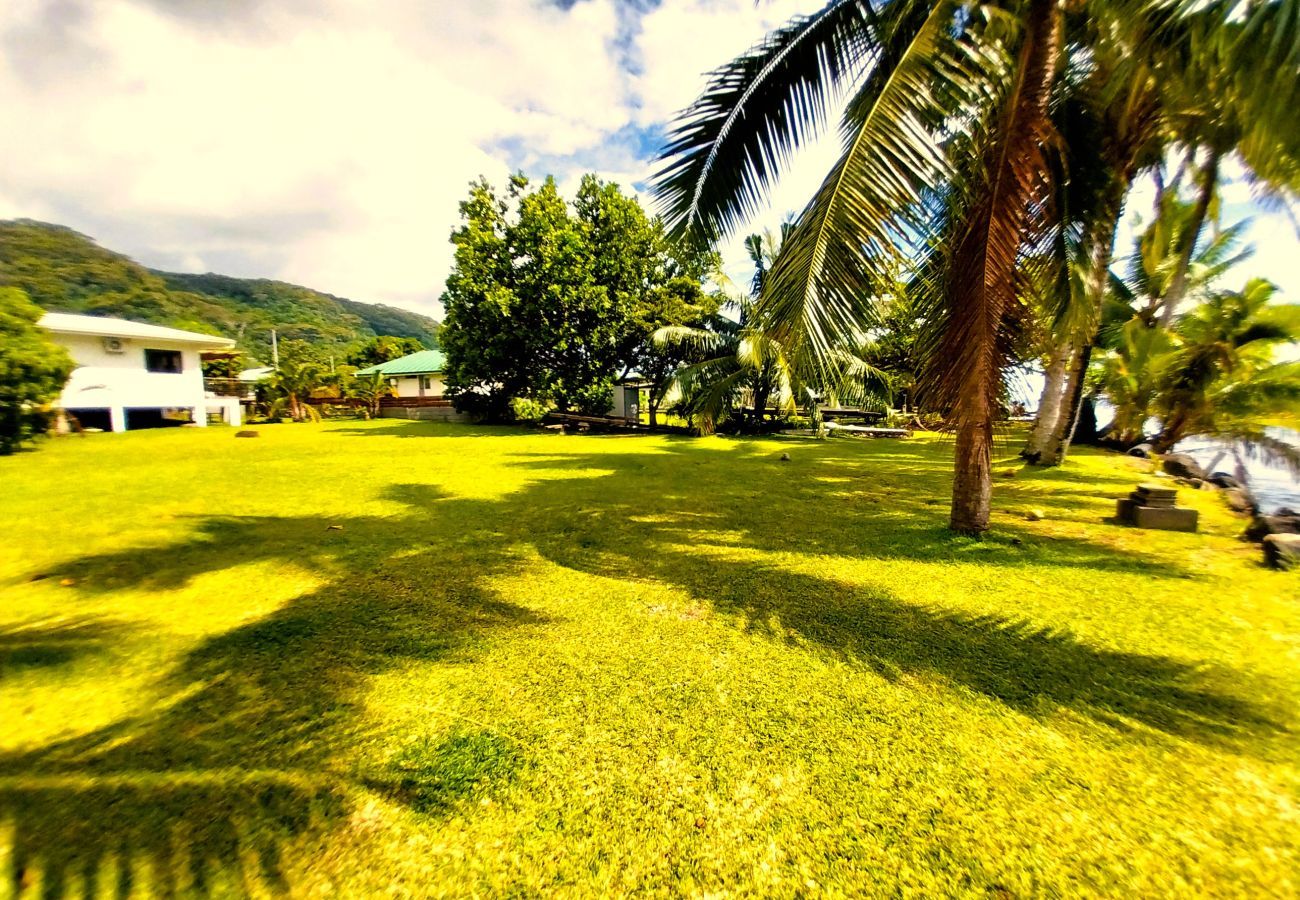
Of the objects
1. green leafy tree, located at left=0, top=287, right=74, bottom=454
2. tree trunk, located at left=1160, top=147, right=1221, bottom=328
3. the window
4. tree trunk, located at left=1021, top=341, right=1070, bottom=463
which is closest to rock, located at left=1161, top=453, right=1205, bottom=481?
tree trunk, located at left=1021, top=341, right=1070, bottom=463

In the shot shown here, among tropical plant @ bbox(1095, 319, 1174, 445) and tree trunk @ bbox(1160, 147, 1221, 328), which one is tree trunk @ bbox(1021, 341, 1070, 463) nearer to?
tree trunk @ bbox(1160, 147, 1221, 328)

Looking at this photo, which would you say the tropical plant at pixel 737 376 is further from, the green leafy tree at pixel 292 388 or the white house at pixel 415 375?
the white house at pixel 415 375

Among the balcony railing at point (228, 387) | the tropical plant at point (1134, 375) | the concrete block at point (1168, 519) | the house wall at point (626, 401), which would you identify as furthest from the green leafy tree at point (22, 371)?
the tropical plant at point (1134, 375)

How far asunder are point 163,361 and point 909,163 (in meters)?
28.2

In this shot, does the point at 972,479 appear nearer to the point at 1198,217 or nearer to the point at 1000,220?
the point at 1000,220

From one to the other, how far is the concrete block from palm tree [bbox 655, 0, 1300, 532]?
2.59 meters

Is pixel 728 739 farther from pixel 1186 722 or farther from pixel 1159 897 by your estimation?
pixel 1186 722

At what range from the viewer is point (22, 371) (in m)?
11.6

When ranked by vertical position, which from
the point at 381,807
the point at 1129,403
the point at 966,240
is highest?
the point at 966,240

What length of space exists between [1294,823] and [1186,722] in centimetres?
63

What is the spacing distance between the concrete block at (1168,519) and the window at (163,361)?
99.5 feet

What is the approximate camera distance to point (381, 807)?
1.95 metres

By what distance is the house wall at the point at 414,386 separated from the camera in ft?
109

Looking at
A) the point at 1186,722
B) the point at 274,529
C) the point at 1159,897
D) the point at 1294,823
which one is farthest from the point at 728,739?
the point at 274,529
